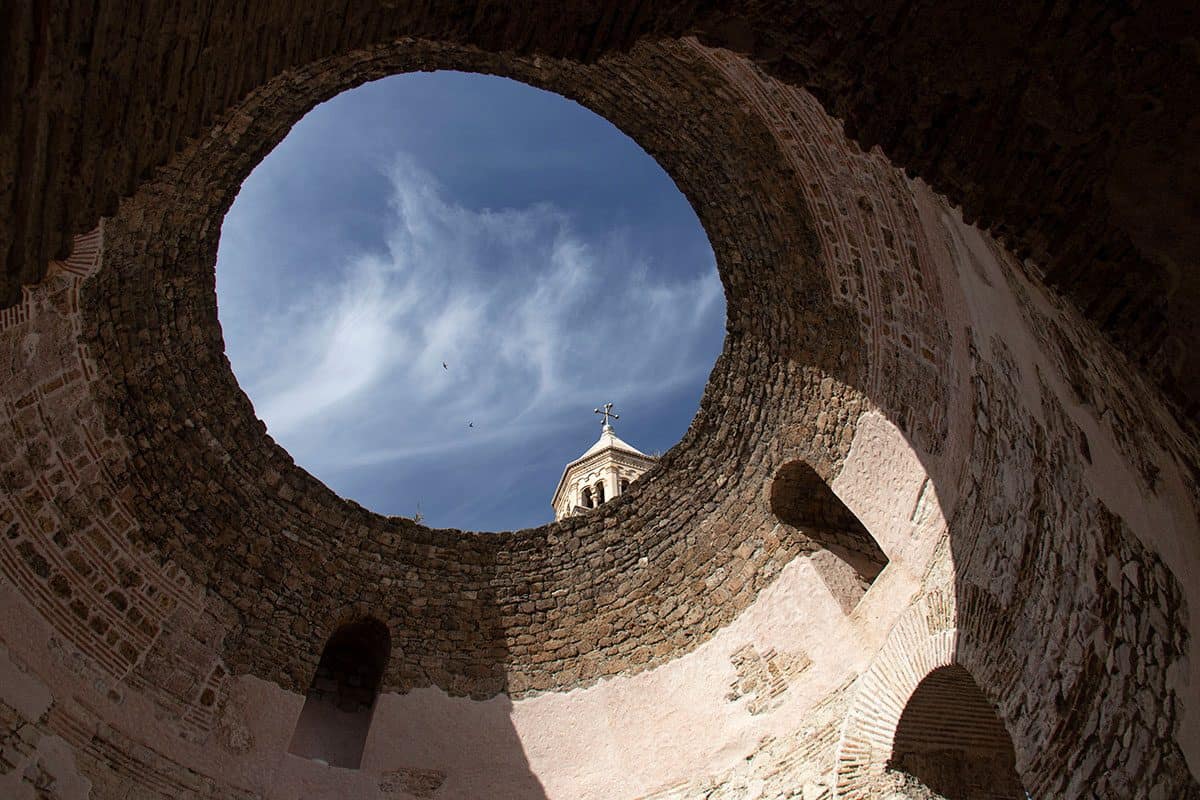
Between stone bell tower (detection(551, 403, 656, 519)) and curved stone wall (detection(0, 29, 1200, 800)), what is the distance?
10.9 m

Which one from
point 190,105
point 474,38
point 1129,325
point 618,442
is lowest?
point 1129,325

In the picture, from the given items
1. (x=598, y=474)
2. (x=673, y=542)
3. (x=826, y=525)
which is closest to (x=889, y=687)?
(x=826, y=525)

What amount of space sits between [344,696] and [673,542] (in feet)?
9.94

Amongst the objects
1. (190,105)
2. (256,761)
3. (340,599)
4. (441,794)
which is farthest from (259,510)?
(190,105)

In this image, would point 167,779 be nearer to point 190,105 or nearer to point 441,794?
point 441,794

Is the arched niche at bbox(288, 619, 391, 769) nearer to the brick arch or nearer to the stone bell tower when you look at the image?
the brick arch

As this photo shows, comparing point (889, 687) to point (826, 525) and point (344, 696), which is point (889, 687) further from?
point (344, 696)

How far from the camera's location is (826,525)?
25.6 feet

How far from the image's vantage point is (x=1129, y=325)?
313 centimetres

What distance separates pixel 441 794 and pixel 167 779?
2.04 meters

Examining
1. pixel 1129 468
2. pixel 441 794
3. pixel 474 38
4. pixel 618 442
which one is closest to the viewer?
pixel 474 38

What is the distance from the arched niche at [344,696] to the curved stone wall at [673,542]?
23cm

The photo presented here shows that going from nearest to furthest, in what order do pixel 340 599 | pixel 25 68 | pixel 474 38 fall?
pixel 25 68 < pixel 474 38 < pixel 340 599

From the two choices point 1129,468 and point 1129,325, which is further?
point 1129,468
